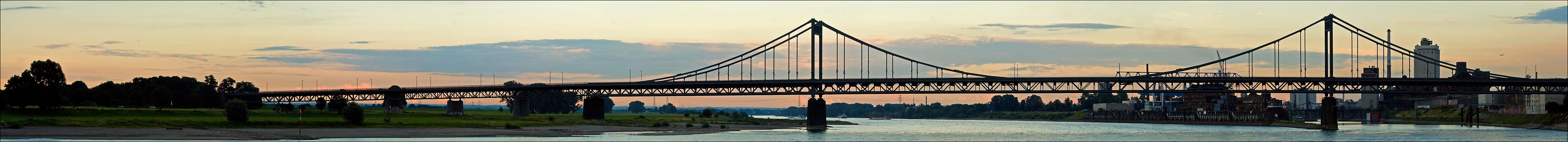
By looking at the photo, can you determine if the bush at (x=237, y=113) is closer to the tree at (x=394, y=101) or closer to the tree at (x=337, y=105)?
the tree at (x=337, y=105)

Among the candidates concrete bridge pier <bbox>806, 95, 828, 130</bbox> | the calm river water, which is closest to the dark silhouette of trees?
the calm river water

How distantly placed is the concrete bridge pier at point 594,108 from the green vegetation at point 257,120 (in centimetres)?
119

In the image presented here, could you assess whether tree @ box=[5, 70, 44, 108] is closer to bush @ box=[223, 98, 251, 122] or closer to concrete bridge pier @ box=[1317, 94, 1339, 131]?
bush @ box=[223, 98, 251, 122]

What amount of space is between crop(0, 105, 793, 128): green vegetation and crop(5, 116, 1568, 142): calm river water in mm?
13100

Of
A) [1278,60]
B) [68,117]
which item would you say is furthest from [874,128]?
[68,117]

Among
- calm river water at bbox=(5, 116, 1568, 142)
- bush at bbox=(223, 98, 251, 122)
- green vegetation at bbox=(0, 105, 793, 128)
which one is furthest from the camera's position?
bush at bbox=(223, 98, 251, 122)

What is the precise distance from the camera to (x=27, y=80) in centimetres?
8856

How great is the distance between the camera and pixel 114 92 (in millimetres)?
137375

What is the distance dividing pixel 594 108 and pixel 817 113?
2337 cm

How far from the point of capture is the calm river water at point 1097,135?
7338 cm

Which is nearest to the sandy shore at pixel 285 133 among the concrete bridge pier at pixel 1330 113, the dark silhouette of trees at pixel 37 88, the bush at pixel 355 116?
the bush at pixel 355 116

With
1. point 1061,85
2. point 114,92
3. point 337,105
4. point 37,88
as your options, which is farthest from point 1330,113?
point 114,92

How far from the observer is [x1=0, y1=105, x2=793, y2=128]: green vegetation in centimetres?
7025

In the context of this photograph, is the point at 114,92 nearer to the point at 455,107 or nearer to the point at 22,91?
the point at 455,107
